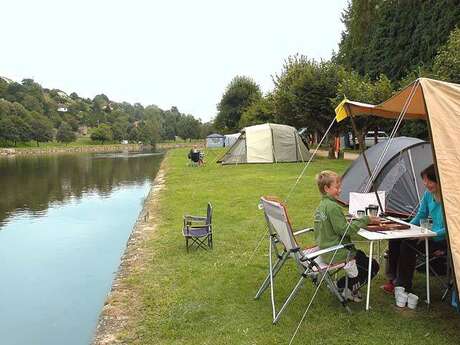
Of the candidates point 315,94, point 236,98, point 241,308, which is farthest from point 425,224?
point 236,98

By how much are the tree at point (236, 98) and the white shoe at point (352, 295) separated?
2175 inches

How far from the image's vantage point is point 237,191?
15.2 m

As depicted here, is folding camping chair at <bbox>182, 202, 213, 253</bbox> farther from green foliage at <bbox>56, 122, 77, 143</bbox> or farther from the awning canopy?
green foliage at <bbox>56, 122, 77, 143</bbox>

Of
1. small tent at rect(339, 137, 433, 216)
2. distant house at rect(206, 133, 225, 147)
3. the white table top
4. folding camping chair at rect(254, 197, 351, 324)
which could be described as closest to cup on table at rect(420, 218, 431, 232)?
the white table top

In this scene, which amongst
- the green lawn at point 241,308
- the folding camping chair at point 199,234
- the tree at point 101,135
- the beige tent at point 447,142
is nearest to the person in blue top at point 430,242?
the green lawn at point 241,308

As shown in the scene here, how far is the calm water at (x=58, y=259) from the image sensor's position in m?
6.37

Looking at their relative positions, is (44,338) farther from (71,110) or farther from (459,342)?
(71,110)

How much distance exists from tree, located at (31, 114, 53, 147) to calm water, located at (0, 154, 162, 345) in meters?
77.6

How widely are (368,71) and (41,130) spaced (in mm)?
71397

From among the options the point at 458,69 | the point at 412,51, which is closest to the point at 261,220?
the point at 458,69

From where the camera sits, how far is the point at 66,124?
104500 millimetres

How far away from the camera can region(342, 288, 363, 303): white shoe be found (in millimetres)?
5195

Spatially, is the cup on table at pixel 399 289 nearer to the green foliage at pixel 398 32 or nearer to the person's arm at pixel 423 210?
the person's arm at pixel 423 210

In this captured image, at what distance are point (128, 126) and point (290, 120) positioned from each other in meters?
87.6
